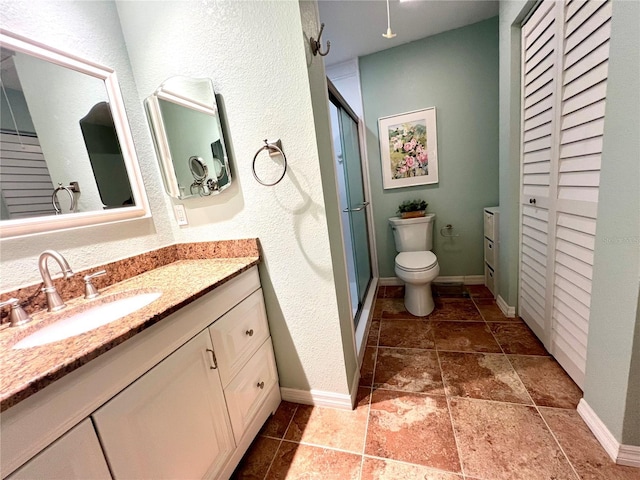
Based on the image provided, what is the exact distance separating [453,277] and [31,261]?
9.65ft

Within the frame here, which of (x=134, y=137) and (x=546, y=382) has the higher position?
(x=134, y=137)

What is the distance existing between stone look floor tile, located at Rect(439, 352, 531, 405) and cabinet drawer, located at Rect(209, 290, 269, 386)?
3.44 feet

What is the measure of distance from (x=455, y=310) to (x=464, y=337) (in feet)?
1.25

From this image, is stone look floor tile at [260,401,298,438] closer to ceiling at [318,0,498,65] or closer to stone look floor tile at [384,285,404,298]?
stone look floor tile at [384,285,404,298]

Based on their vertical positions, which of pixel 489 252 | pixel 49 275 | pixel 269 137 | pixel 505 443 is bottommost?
pixel 505 443

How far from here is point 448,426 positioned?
1.13 metres

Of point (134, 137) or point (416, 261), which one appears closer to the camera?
point (134, 137)

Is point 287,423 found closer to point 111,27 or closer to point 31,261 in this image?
point 31,261

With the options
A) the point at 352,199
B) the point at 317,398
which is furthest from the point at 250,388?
the point at 352,199

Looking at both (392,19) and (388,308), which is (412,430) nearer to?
(388,308)

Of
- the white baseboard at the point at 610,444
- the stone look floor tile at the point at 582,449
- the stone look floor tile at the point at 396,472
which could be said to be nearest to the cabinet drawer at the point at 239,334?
the stone look floor tile at the point at 396,472

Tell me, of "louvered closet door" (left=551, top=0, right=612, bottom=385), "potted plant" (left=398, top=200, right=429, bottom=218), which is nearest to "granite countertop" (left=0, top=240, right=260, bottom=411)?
"louvered closet door" (left=551, top=0, right=612, bottom=385)

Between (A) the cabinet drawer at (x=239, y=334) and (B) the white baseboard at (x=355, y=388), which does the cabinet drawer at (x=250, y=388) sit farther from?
(B) the white baseboard at (x=355, y=388)

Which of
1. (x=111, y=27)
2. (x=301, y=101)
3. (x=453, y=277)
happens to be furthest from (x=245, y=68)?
(x=453, y=277)
